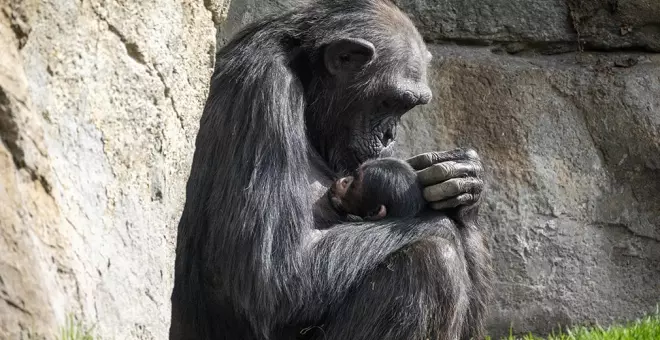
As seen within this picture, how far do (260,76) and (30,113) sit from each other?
7.73ft

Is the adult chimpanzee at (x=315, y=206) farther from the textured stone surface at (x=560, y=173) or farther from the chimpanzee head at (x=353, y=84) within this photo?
the textured stone surface at (x=560, y=173)

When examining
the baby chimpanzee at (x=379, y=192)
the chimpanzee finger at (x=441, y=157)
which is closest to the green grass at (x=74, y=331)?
the baby chimpanzee at (x=379, y=192)

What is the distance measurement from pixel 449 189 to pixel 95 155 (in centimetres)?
257

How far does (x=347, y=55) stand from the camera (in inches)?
269

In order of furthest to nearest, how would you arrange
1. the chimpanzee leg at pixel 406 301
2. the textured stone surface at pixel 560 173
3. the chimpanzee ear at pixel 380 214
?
the textured stone surface at pixel 560 173 < the chimpanzee ear at pixel 380 214 < the chimpanzee leg at pixel 406 301

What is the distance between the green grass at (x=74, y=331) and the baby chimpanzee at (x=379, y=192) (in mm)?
2533

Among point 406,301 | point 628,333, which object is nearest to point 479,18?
point 628,333

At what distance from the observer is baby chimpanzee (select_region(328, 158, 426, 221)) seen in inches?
254

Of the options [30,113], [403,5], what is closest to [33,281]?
[30,113]

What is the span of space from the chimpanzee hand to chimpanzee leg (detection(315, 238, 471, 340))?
35 centimetres

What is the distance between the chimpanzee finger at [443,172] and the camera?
6.49 meters

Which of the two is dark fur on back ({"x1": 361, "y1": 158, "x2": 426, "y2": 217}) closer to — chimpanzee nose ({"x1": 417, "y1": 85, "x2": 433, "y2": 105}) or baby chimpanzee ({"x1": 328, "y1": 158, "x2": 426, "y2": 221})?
baby chimpanzee ({"x1": 328, "y1": 158, "x2": 426, "y2": 221})

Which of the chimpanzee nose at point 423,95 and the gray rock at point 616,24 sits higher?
the chimpanzee nose at point 423,95

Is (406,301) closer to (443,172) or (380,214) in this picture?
(380,214)
